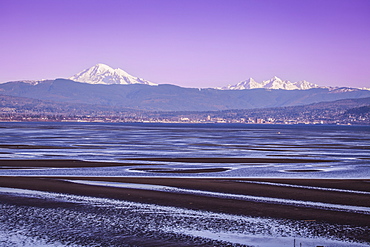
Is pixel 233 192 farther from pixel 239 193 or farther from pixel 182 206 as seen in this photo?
pixel 182 206

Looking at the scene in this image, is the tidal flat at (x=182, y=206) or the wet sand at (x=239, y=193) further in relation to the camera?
the wet sand at (x=239, y=193)

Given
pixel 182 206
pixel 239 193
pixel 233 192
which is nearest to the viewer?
pixel 182 206

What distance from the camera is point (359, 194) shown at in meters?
30.8

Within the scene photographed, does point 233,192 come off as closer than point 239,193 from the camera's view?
No

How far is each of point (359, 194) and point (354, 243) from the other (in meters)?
12.2

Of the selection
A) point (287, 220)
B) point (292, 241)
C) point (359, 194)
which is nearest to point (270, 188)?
point (359, 194)

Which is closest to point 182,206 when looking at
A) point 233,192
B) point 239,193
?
point 239,193

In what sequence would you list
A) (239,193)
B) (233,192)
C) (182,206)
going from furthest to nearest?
(233,192) < (239,193) < (182,206)

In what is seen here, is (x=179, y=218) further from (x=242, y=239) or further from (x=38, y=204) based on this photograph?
(x=38, y=204)

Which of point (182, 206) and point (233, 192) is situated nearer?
point (182, 206)

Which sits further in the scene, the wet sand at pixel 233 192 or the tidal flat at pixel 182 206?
the wet sand at pixel 233 192

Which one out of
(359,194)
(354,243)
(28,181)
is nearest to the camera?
(354,243)

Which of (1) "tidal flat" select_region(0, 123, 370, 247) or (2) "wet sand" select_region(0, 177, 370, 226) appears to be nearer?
(1) "tidal flat" select_region(0, 123, 370, 247)

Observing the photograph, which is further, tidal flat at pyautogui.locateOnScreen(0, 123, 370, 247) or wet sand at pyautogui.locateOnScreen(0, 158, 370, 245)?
wet sand at pyautogui.locateOnScreen(0, 158, 370, 245)
